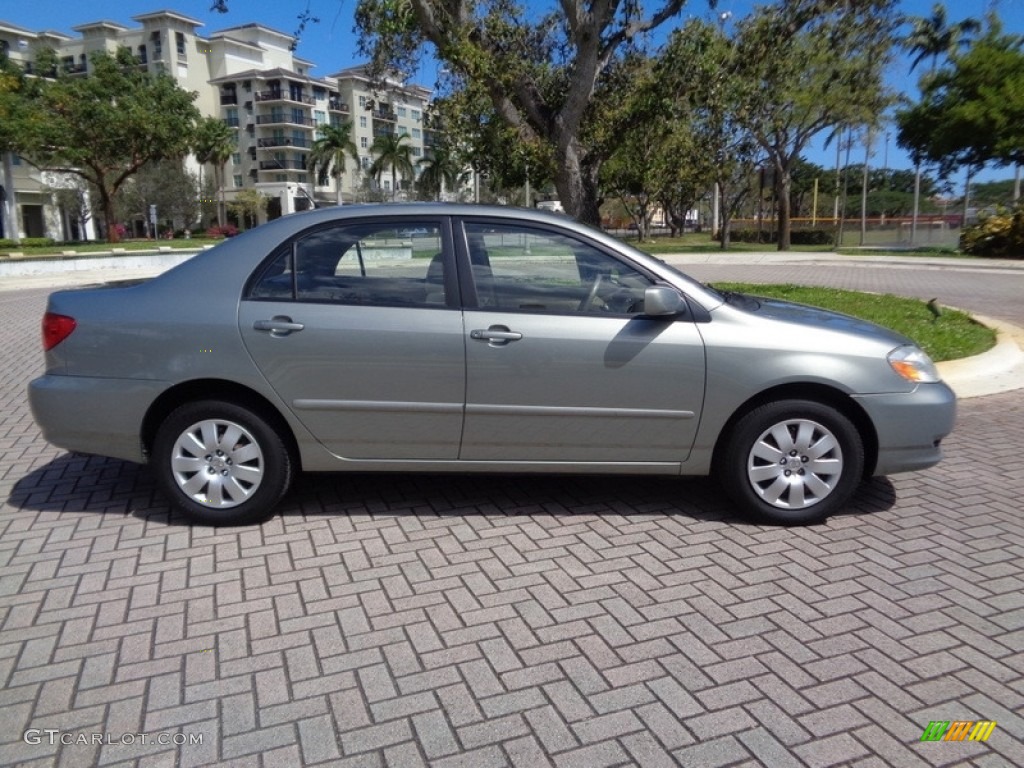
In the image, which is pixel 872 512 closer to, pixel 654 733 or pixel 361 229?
pixel 654 733

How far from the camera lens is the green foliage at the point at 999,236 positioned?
2723 centimetres

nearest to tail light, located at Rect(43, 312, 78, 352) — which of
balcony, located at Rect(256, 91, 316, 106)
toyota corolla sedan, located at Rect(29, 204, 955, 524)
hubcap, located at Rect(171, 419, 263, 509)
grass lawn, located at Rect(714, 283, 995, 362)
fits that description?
toyota corolla sedan, located at Rect(29, 204, 955, 524)

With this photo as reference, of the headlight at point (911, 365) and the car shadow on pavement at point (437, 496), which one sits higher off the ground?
the headlight at point (911, 365)

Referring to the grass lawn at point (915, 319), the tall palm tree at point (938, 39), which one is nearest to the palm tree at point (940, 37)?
the tall palm tree at point (938, 39)

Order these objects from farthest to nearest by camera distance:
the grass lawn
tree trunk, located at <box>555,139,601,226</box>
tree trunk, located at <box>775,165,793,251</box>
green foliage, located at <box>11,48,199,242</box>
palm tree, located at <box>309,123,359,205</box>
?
palm tree, located at <box>309,123,359,205</box> < green foliage, located at <box>11,48,199,242</box> < tree trunk, located at <box>775,165,793,251</box> < tree trunk, located at <box>555,139,601,226</box> < the grass lawn

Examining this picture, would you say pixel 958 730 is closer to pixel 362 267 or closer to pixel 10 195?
pixel 362 267

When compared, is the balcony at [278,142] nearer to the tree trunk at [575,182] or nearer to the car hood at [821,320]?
the tree trunk at [575,182]

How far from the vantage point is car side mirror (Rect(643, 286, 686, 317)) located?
162 inches

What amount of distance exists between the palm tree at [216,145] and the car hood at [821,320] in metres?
→ 50.2

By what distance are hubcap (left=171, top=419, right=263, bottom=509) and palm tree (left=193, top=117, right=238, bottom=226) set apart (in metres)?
49.5

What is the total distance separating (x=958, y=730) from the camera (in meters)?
2.68

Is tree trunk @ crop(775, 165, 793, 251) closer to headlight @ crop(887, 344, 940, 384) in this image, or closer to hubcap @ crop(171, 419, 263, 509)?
headlight @ crop(887, 344, 940, 384)

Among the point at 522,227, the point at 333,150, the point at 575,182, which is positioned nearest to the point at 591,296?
the point at 522,227

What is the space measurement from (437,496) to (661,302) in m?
1.84
